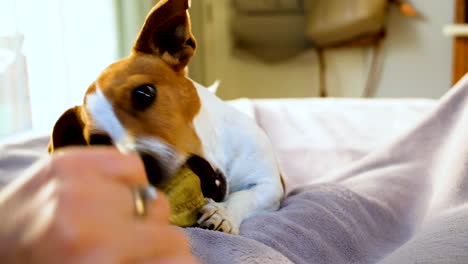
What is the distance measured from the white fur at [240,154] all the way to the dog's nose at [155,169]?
0.64ft

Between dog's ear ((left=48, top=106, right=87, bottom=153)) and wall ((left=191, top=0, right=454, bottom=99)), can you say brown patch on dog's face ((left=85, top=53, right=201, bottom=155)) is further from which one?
wall ((left=191, top=0, right=454, bottom=99))

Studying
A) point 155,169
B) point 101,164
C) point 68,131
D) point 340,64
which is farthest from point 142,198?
point 340,64

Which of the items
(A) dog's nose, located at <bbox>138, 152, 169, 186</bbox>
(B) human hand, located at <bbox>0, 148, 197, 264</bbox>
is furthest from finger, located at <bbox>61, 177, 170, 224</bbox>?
(A) dog's nose, located at <bbox>138, 152, 169, 186</bbox>

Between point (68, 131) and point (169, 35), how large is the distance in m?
0.24

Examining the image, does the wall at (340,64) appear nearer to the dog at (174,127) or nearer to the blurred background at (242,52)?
the blurred background at (242,52)

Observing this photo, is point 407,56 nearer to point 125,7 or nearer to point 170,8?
point 125,7

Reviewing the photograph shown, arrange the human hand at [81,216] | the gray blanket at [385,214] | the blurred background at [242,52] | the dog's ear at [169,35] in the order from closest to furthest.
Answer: the human hand at [81,216] → the gray blanket at [385,214] → the dog's ear at [169,35] → the blurred background at [242,52]

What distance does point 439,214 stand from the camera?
885mm

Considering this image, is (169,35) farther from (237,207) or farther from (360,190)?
(360,190)

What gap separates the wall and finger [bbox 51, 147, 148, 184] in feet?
8.65

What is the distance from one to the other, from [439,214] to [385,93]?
238 cm

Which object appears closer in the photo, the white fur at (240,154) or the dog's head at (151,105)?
the dog's head at (151,105)

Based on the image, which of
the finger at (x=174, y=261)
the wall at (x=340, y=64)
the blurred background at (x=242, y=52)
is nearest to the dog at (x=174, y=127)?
the finger at (x=174, y=261)

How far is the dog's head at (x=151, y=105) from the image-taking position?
85cm
